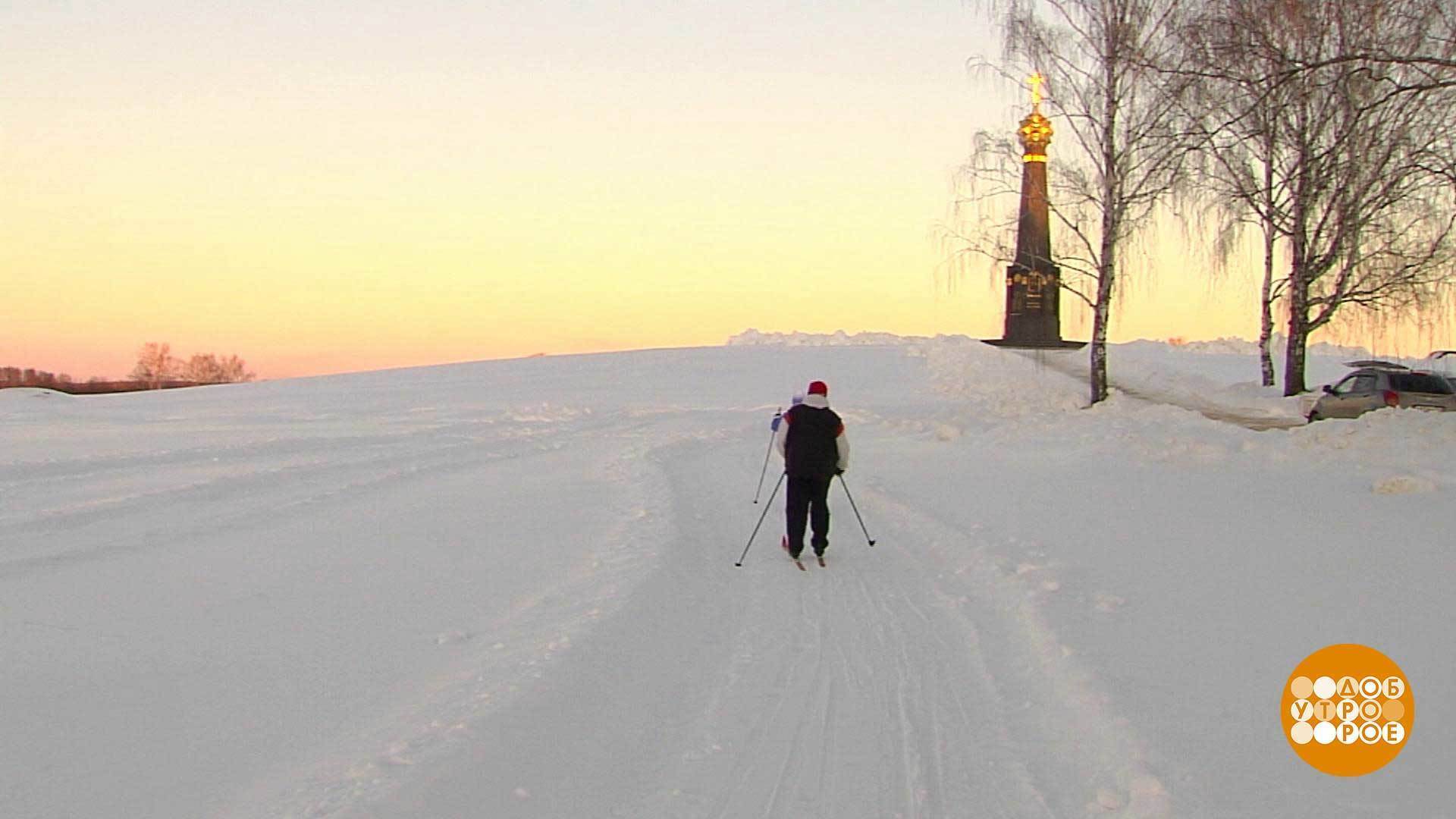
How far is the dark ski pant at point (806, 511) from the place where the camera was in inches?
408

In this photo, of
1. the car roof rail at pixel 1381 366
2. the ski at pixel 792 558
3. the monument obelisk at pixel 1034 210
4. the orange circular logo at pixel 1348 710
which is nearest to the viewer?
the orange circular logo at pixel 1348 710

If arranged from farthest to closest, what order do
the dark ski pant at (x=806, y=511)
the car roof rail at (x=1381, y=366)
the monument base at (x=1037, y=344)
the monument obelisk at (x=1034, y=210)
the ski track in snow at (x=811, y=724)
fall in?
the monument base at (x=1037, y=344), the monument obelisk at (x=1034, y=210), the car roof rail at (x=1381, y=366), the dark ski pant at (x=806, y=511), the ski track in snow at (x=811, y=724)

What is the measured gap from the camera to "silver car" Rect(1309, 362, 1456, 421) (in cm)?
1950

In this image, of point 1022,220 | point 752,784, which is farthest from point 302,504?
point 1022,220

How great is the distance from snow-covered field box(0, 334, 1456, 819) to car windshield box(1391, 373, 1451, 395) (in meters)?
5.00

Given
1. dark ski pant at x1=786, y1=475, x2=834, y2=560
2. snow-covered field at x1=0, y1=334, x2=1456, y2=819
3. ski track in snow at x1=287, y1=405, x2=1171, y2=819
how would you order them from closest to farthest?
ski track in snow at x1=287, y1=405, x2=1171, y2=819 < snow-covered field at x1=0, y1=334, x2=1456, y2=819 < dark ski pant at x1=786, y1=475, x2=834, y2=560

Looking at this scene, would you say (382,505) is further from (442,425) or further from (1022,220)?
(1022,220)

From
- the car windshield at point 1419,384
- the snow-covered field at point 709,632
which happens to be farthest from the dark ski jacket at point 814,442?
the car windshield at point 1419,384

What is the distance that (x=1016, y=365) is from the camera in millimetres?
38094

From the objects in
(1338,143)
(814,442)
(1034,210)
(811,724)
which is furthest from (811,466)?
(1034,210)

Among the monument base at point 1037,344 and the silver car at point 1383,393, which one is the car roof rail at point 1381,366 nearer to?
the silver car at point 1383,393

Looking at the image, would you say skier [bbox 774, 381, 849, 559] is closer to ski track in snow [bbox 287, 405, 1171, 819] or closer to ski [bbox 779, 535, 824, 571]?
ski [bbox 779, 535, 824, 571]

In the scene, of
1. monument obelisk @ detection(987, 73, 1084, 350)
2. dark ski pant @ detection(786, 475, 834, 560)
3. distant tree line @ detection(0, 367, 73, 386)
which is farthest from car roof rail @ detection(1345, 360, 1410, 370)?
distant tree line @ detection(0, 367, 73, 386)

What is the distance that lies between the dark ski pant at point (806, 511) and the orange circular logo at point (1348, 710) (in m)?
4.77
